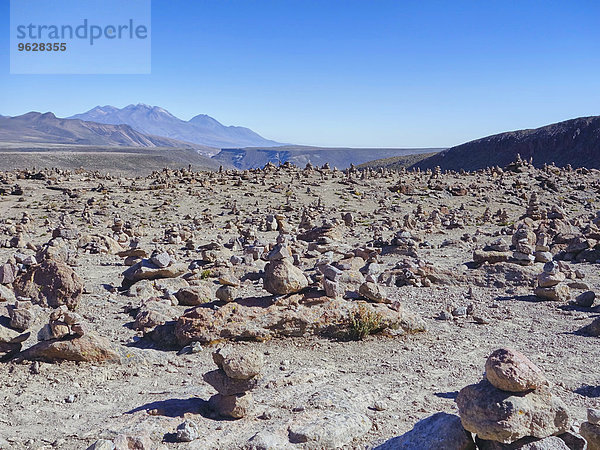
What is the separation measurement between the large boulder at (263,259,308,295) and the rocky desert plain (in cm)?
3

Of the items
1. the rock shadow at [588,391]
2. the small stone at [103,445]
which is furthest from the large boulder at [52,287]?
the rock shadow at [588,391]

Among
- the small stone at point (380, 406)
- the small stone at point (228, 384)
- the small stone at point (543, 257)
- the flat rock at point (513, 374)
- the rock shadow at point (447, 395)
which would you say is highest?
the flat rock at point (513, 374)

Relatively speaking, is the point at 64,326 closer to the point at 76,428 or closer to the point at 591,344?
the point at 76,428

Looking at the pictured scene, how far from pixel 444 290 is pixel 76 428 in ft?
23.8

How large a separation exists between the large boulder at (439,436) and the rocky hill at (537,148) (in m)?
72.4

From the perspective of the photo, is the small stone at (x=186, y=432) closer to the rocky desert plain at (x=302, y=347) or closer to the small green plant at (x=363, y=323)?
the rocky desert plain at (x=302, y=347)

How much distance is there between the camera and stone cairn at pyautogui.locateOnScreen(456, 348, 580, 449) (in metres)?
3.80

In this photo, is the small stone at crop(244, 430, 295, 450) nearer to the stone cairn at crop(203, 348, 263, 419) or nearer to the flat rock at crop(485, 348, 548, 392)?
the stone cairn at crop(203, 348, 263, 419)

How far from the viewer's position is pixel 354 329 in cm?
767

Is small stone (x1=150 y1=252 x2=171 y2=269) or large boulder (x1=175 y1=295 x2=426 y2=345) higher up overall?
small stone (x1=150 y1=252 x2=171 y2=269)

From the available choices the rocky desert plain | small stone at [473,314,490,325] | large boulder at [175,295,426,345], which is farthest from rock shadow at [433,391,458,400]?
small stone at [473,314,490,325]

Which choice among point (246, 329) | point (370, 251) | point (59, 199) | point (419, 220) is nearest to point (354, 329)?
point (246, 329)

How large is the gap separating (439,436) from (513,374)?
74cm

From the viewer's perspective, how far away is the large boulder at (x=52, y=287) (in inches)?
334
